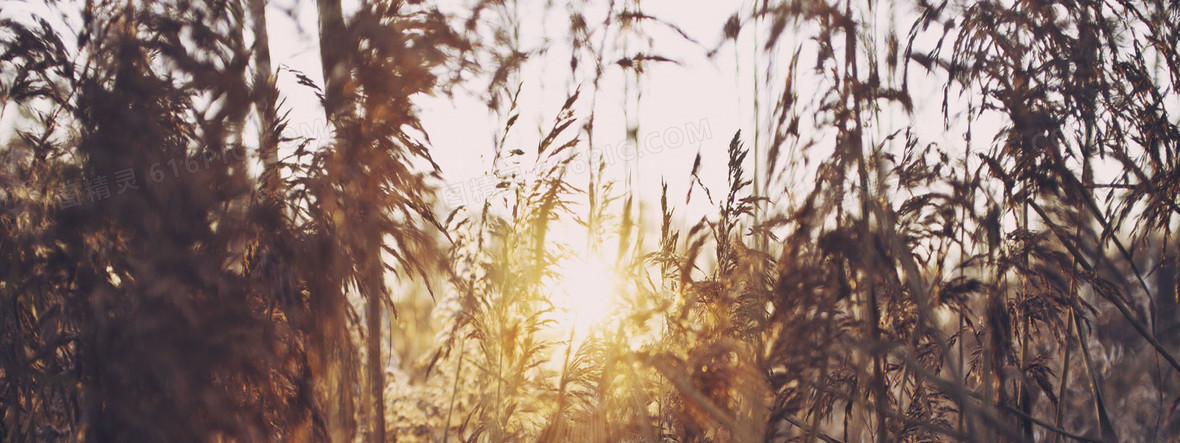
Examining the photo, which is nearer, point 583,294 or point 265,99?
point 265,99

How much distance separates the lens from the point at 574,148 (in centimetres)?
268

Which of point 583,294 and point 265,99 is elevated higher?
point 265,99

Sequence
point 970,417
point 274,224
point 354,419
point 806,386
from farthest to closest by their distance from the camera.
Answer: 1. point 354,419
2. point 274,224
3. point 806,386
4. point 970,417

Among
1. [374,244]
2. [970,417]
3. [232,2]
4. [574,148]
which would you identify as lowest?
[970,417]

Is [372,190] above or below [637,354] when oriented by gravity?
above

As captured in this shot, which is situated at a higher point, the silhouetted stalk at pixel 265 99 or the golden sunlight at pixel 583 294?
the silhouetted stalk at pixel 265 99

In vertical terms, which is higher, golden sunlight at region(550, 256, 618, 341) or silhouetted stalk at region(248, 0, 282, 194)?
silhouetted stalk at region(248, 0, 282, 194)

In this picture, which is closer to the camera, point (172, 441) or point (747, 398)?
point (747, 398)

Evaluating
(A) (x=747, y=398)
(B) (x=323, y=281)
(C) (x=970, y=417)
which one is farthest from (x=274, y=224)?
(C) (x=970, y=417)

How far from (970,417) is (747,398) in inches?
22.7

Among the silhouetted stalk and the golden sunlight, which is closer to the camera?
the silhouetted stalk

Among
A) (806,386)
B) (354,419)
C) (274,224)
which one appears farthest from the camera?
(354,419)

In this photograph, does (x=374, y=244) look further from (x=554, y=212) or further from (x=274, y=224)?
(x=554, y=212)

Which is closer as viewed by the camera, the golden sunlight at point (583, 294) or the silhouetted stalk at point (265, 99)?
the silhouetted stalk at point (265, 99)
